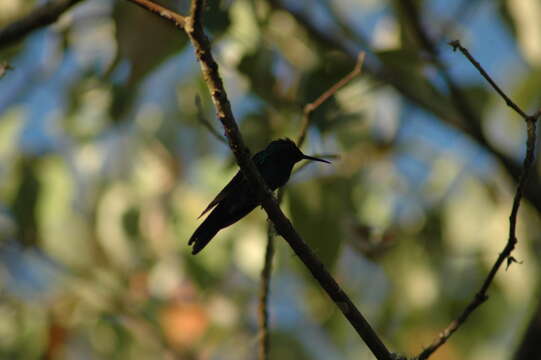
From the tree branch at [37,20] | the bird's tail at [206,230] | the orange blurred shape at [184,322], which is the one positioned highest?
the tree branch at [37,20]

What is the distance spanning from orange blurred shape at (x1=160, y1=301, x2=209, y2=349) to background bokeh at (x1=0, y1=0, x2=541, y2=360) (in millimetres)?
32

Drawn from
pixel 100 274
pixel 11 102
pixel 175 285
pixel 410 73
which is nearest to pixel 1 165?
pixel 11 102

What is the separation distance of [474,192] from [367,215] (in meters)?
0.94

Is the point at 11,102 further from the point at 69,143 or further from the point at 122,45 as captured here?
the point at 122,45

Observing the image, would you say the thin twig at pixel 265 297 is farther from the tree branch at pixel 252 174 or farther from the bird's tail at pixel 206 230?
the tree branch at pixel 252 174

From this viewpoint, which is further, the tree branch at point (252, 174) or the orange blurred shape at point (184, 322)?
the orange blurred shape at point (184, 322)

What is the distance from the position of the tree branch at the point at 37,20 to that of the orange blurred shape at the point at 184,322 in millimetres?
3952

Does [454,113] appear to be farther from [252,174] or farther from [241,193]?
[252,174]

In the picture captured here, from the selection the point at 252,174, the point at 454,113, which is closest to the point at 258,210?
the point at 454,113

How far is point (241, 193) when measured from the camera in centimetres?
343

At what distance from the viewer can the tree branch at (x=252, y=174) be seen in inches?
98.1

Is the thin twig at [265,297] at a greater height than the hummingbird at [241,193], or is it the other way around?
the hummingbird at [241,193]

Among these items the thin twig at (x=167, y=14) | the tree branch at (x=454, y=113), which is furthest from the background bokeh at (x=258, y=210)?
the thin twig at (x=167, y=14)

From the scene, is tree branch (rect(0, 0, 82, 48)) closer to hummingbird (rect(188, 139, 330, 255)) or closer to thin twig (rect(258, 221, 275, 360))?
hummingbird (rect(188, 139, 330, 255))
